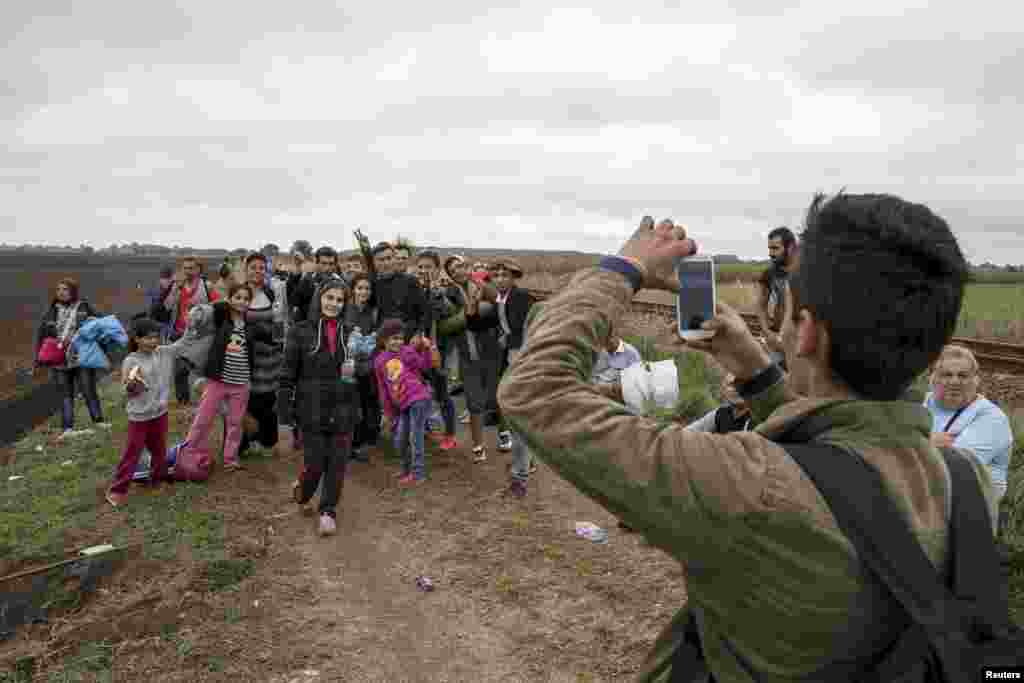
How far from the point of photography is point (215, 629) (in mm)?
4359

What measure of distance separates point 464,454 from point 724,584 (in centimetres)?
695

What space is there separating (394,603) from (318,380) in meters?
2.14

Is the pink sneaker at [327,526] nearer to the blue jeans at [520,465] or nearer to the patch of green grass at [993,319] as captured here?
the blue jeans at [520,465]

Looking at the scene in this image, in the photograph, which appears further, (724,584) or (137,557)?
(137,557)

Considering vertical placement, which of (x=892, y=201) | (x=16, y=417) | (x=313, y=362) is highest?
(x=892, y=201)

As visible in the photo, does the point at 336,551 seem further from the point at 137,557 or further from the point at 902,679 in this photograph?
the point at 902,679

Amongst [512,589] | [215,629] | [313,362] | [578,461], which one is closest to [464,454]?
[313,362]

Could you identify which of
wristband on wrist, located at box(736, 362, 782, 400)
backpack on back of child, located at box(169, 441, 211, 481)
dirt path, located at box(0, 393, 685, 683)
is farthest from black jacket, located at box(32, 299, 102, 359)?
wristband on wrist, located at box(736, 362, 782, 400)

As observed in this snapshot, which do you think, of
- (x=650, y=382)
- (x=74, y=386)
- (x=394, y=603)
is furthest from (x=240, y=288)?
(x=650, y=382)

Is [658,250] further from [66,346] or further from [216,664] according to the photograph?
[66,346]

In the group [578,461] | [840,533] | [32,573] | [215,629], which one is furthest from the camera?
[32,573]

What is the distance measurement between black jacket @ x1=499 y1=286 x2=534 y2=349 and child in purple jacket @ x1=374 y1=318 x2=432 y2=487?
966mm

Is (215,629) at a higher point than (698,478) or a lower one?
A: lower

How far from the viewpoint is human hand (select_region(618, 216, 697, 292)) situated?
1.18 m
